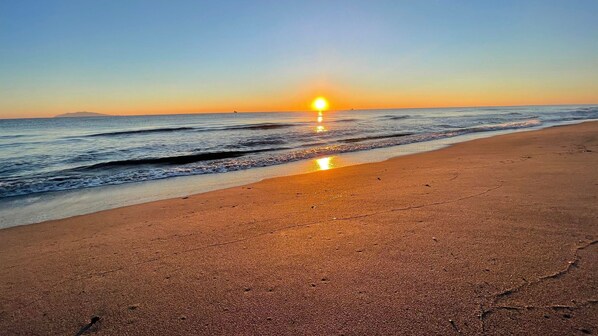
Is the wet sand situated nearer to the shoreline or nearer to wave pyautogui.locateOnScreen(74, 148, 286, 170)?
the shoreline

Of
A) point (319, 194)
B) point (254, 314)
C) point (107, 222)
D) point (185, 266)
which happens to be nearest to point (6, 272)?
point (107, 222)

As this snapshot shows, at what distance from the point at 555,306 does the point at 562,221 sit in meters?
2.20

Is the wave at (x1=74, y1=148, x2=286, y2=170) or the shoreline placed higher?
the wave at (x1=74, y1=148, x2=286, y2=170)

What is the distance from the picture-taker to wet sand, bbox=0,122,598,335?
2.41m

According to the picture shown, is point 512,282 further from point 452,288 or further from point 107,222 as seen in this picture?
point 107,222

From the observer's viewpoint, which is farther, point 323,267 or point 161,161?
point 161,161

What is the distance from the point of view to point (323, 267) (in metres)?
3.18

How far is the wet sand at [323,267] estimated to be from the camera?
2.41 m

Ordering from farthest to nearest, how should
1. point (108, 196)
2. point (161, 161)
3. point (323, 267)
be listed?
point (161, 161), point (108, 196), point (323, 267)

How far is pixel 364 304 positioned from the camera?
2.55 m

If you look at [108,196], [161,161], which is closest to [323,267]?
[108,196]

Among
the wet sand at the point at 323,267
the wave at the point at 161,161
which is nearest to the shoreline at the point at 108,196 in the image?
the wet sand at the point at 323,267

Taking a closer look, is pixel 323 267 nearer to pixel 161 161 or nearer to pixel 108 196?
pixel 108 196

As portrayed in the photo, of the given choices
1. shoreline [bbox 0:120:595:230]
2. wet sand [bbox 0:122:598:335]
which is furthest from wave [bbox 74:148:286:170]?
wet sand [bbox 0:122:598:335]
